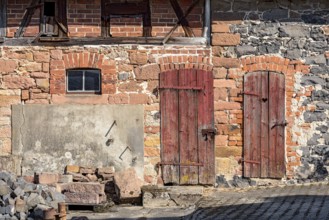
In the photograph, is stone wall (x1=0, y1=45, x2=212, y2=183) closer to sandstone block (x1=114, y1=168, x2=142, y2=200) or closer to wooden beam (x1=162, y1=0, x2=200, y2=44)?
wooden beam (x1=162, y1=0, x2=200, y2=44)

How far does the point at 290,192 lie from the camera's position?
12891mm

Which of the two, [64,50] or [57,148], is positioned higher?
[64,50]

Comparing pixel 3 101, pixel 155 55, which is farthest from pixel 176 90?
pixel 3 101

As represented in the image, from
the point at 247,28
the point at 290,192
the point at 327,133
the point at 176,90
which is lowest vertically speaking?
the point at 290,192

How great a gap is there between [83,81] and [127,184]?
2302 millimetres

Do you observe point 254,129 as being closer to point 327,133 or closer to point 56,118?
point 327,133

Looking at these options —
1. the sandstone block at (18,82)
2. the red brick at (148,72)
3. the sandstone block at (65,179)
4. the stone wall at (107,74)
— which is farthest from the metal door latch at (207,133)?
the sandstone block at (18,82)

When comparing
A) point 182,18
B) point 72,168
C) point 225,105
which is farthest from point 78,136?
point 182,18

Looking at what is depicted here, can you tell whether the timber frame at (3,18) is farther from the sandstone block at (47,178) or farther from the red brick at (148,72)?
the sandstone block at (47,178)

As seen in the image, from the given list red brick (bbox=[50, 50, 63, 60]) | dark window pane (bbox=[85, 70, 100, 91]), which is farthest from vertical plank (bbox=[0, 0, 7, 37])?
dark window pane (bbox=[85, 70, 100, 91])

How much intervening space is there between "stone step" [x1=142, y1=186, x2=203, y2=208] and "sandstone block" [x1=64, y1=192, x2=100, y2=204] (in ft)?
3.04

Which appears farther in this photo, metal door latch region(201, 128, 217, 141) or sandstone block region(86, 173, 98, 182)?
metal door latch region(201, 128, 217, 141)

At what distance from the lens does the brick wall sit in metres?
13.8

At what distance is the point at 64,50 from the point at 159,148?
2755mm
